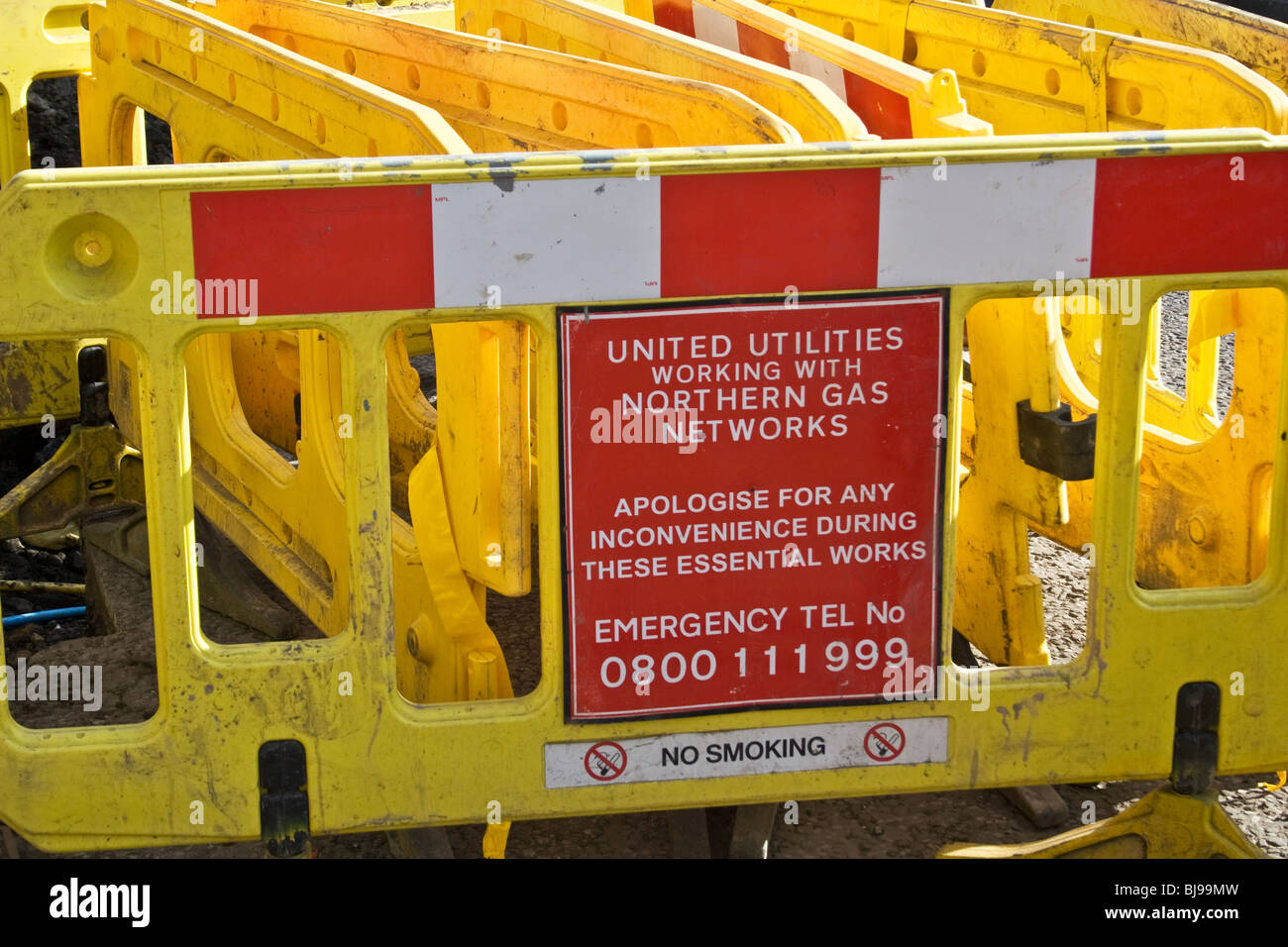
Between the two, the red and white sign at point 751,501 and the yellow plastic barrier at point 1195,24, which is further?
the yellow plastic barrier at point 1195,24

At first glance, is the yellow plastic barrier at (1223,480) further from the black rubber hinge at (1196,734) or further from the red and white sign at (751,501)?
the red and white sign at (751,501)

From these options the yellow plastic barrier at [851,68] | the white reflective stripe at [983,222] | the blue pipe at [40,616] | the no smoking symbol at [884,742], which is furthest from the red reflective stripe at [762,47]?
the blue pipe at [40,616]

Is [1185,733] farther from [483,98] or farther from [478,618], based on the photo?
[483,98]

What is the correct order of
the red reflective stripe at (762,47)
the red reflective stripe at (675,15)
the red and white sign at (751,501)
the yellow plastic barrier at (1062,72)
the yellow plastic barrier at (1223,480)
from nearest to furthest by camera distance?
the red and white sign at (751,501) < the yellow plastic barrier at (1062,72) < the yellow plastic barrier at (1223,480) < the red reflective stripe at (762,47) < the red reflective stripe at (675,15)

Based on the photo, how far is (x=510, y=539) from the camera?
3.12m

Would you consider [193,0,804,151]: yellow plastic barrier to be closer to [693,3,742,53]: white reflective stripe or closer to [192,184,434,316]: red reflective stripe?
[192,184,434,316]: red reflective stripe

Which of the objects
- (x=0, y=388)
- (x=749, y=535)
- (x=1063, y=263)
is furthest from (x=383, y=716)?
(x=0, y=388)

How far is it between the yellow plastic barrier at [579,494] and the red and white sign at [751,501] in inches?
1.4

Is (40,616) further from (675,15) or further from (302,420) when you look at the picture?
(675,15)

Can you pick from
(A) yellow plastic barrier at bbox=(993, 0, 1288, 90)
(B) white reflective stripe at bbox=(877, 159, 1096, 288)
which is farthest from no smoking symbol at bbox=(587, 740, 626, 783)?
(A) yellow plastic barrier at bbox=(993, 0, 1288, 90)

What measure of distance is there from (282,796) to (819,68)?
6.86 ft

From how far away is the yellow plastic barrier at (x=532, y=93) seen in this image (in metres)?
3.06

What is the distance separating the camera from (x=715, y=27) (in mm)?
4500

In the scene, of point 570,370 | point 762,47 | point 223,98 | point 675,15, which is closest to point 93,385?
point 223,98
